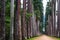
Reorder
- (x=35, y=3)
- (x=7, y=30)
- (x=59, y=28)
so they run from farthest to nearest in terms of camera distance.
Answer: (x=35, y=3), (x=59, y=28), (x=7, y=30)

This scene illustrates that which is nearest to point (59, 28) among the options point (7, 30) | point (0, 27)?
point (7, 30)

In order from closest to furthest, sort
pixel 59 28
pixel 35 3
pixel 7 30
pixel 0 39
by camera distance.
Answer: pixel 0 39 → pixel 7 30 → pixel 59 28 → pixel 35 3

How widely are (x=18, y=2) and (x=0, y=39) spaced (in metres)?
4.34

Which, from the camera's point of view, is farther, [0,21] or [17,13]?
[17,13]

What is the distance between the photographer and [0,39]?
1302 cm

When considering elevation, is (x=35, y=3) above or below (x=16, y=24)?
above

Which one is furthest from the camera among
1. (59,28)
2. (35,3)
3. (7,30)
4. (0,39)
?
(35,3)

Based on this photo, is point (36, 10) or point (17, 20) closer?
point (17, 20)

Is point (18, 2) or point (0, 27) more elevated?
point (18, 2)

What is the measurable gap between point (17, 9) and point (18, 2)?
23.1 inches

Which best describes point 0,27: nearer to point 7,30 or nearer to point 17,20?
point 17,20

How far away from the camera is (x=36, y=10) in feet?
148

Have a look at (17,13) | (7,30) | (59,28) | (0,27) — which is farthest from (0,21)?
(59,28)

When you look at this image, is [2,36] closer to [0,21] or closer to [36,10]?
[0,21]
